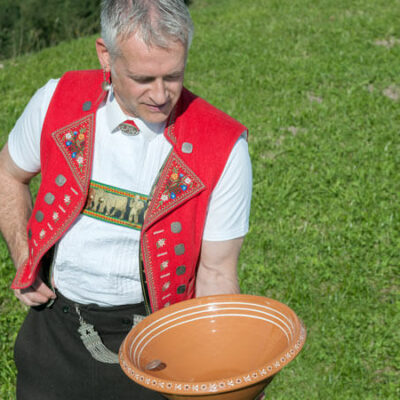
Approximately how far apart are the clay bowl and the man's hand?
0.85 m

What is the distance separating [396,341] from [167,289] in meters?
2.49

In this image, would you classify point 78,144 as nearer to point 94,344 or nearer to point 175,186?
point 175,186

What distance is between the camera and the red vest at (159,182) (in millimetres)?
2518

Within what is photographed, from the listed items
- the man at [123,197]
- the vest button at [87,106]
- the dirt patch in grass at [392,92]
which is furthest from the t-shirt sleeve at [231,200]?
the dirt patch in grass at [392,92]

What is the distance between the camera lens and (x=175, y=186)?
8.25ft

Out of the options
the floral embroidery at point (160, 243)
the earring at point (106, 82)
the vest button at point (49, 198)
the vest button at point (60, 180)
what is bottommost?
the vest button at point (49, 198)

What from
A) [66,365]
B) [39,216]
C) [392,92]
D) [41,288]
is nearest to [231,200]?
[39,216]

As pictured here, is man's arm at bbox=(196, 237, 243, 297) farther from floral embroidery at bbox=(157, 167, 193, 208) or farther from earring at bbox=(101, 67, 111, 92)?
earring at bbox=(101, 67, 111, 92)

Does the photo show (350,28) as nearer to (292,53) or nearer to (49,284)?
(292,53)

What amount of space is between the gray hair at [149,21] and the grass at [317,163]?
9.11ft

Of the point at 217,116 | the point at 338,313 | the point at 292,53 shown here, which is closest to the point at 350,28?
the point at 292,53

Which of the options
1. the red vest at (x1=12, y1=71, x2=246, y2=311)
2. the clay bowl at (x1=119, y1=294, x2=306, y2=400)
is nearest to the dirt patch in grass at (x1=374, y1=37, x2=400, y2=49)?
the red vest at (x1=12, y1=71, x2=246, y2=311)

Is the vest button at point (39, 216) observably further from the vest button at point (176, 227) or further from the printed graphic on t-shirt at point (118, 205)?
the vest button at point (176, 227)

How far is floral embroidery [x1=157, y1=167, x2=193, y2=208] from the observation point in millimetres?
2512
